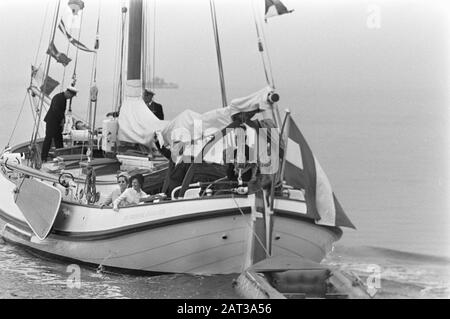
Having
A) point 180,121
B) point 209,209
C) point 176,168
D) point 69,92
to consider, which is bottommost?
point 209,209

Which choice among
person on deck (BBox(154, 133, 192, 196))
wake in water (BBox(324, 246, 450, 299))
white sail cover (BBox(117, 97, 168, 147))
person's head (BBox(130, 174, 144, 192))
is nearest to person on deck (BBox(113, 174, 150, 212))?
person's head (BBox(130, 174, 144, 192))

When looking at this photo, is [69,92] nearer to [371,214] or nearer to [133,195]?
[133,195]

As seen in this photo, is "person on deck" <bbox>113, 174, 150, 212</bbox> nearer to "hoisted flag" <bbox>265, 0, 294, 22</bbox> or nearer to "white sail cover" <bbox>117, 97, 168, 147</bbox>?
"white sail cover" <bbox>117, 97, 168, 147</bbox>

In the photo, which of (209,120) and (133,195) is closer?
(133,195)

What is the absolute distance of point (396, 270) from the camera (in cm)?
1433

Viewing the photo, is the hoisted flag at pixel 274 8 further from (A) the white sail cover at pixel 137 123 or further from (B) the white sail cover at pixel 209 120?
(A) the white sail cover at pixel 137 123

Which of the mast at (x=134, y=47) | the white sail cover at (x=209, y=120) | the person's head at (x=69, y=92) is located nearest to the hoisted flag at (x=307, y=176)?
the white sail cover at (x=209, y=120)

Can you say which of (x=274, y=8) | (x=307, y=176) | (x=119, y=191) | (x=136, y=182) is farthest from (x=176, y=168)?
(x=274, y=8)

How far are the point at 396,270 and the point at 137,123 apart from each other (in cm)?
577

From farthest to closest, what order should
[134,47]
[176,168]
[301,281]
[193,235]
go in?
[134,47] → [176,168] → [193,235] → [301,281]

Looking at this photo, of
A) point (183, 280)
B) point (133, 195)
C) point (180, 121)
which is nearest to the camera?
point (183, 280)

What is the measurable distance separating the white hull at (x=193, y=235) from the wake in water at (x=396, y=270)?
93 centimetres
